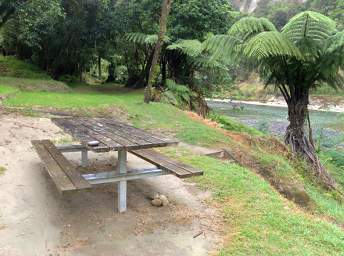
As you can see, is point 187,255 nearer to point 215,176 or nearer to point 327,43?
point 215,176

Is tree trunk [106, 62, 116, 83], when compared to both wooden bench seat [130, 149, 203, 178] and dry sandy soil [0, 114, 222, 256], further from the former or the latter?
wooden bench seat [130, 149, 203, 178]

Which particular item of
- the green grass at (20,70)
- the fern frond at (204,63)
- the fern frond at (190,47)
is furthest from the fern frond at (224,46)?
the green grass at (20,70)

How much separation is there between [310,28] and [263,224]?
217 inches

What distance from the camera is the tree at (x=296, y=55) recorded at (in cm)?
798

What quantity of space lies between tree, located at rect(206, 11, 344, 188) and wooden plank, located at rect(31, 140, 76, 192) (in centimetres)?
439

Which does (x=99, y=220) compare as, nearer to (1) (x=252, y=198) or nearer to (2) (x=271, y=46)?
(1) (x=252, y=198)

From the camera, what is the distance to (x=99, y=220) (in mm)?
4133

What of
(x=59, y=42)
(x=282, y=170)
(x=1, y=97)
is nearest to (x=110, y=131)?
(x=282, y=170)

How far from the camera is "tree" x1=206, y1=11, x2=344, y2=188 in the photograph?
7.98 metres

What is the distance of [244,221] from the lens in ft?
13.8

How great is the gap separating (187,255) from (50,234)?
4.12ft

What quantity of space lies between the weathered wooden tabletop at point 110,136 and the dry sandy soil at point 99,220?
2.27 feet

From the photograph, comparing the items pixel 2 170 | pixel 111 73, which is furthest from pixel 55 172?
pixel 111 73

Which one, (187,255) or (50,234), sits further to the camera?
(50,234)
